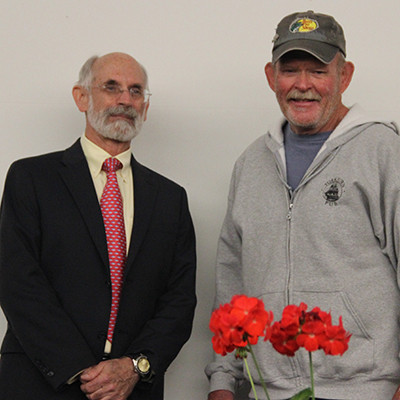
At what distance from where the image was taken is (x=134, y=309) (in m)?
2.25

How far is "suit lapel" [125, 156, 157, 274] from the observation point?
7.47 ft

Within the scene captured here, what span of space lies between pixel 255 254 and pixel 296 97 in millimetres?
499

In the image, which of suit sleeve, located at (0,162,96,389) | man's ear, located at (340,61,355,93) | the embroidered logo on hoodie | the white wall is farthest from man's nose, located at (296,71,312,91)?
suit sleeve, located at (0,162,96,389)

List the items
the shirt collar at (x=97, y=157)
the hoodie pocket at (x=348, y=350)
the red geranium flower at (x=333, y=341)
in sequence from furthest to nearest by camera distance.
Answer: the shirt collar at (x=97, y=157) < the hoodie pocket at (x=348, y=350) < the red geranium flower at (x=333, y=341)

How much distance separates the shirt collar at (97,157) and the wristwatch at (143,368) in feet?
2.09

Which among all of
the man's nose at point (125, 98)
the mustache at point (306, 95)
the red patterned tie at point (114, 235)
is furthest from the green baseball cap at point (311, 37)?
the red patterned tie at point (114, 235)

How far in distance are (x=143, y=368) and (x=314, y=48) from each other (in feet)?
3.65

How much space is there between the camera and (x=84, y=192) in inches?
89.4

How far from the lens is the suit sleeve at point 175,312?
2.21m

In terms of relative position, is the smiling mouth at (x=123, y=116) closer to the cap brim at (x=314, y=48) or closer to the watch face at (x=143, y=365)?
the cap brim at (x=314, y=48)

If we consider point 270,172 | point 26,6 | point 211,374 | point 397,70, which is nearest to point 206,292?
point 211,374

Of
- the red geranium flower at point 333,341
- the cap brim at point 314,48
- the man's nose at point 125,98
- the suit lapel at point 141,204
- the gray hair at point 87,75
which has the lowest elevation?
the red geranium flower at point 333,341

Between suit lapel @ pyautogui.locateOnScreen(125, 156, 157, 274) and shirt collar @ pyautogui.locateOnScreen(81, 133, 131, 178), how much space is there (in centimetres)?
4

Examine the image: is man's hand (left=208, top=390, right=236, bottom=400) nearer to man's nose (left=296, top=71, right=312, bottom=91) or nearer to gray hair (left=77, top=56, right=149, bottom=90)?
man's nose (left=296, top=71, right=312, bottom=91)
